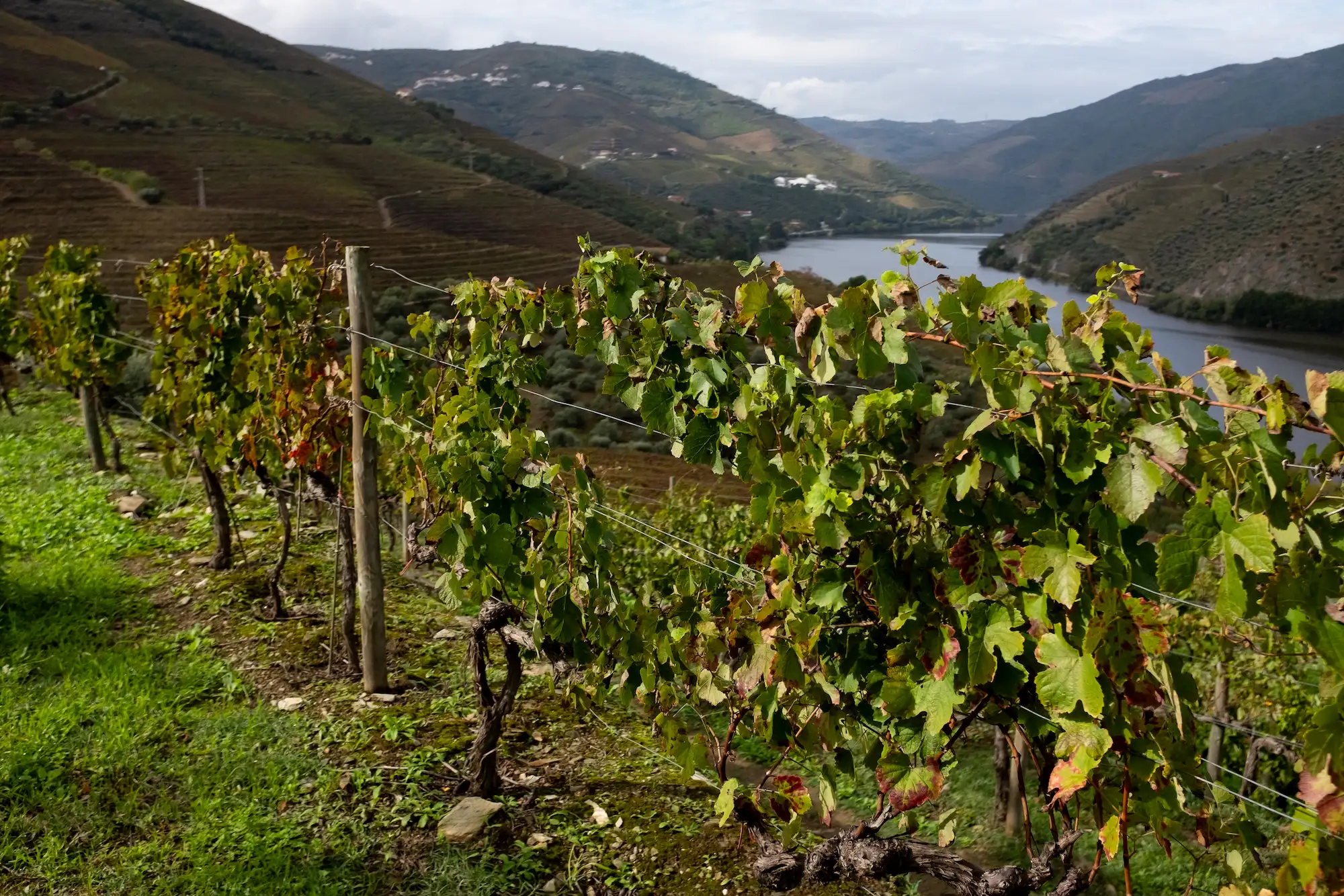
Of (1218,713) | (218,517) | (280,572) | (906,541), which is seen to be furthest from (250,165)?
(906,541)

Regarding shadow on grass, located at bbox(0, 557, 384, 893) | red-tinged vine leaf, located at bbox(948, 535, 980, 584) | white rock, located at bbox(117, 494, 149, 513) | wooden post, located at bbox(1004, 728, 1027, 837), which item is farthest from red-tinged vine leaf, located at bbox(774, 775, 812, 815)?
white rock, located at bbox(117, 494, 149, 513)

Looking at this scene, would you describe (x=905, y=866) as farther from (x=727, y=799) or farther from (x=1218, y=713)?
(x=1218, y=713)

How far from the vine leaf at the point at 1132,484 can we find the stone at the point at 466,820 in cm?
268

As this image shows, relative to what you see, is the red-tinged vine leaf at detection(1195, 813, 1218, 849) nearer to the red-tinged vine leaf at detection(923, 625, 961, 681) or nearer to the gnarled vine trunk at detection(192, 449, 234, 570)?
the red-tinged vine leaf at detection(923, 625, 961, 681)

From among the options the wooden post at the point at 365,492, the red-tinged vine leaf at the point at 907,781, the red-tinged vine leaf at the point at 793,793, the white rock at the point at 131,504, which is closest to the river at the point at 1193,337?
the white rock at the point at 131,504

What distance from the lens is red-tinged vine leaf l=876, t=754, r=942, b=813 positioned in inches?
83.0

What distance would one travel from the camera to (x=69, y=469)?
7887mm

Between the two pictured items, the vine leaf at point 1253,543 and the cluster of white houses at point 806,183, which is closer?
the vine leaf at point 1253,543

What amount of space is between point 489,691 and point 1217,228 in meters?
78.7

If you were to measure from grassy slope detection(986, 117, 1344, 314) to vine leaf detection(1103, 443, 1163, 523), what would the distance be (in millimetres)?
57266

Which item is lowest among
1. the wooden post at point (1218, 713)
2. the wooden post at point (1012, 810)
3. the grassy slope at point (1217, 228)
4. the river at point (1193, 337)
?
the wooden post at point (1218, 713)

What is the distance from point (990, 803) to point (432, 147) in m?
78.0

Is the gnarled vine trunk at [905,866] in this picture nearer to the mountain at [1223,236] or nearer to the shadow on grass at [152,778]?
the shadow on grass at [152,778]

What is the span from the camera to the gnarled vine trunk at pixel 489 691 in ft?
11.2
